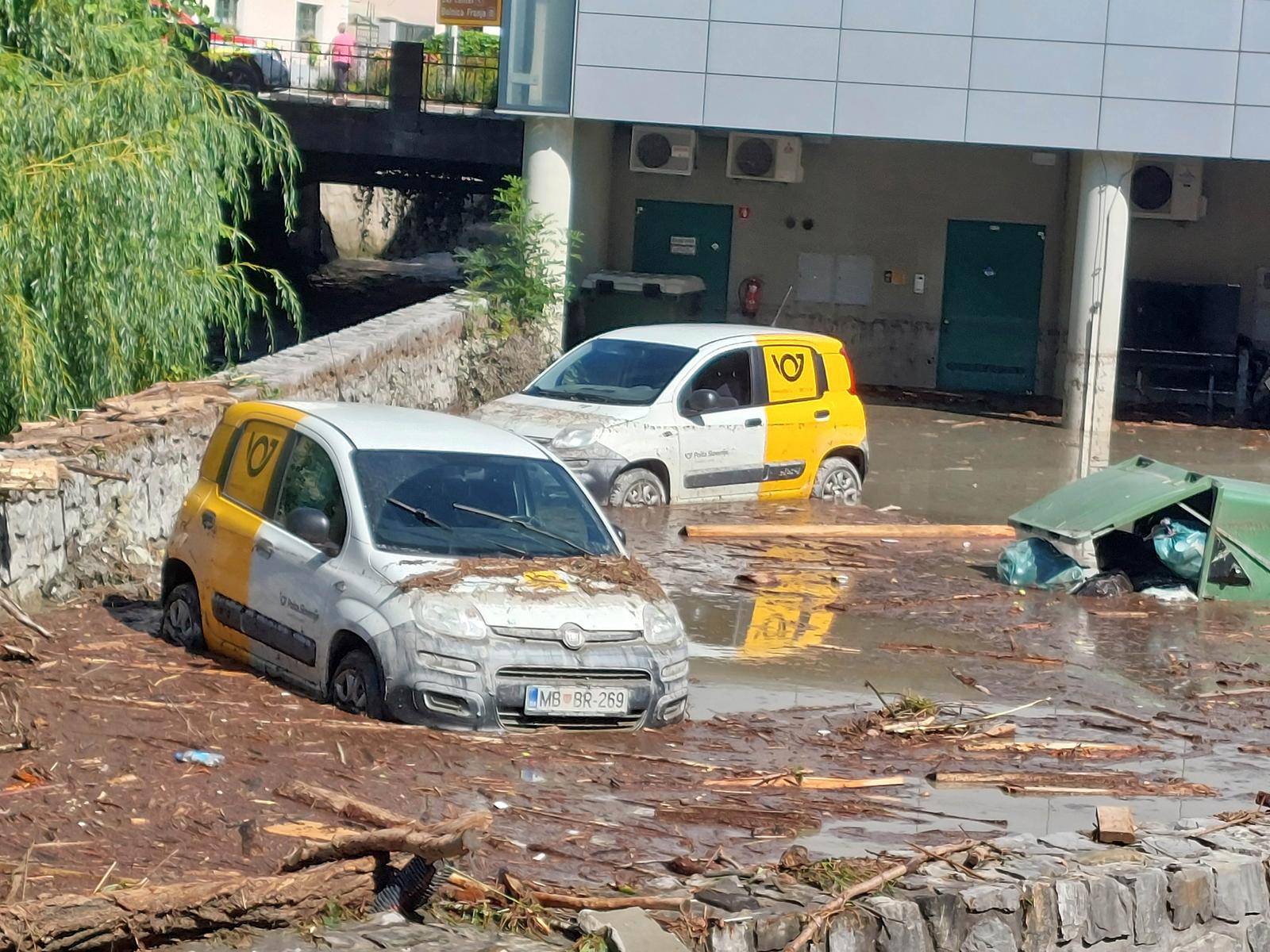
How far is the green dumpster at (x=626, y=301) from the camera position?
84.9 ft

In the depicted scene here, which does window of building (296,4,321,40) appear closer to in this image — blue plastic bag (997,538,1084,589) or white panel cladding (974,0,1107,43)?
white panel cladding (974,0,1107,43)

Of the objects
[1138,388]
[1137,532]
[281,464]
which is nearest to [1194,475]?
[1137,532]

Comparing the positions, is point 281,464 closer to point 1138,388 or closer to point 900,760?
point 900,760

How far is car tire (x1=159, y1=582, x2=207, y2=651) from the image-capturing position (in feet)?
33.1

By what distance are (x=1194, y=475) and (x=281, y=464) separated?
7.40 meters

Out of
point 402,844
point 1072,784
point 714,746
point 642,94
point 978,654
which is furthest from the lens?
point 642,94

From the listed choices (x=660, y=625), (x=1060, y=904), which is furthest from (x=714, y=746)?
(x=1060, y=904)

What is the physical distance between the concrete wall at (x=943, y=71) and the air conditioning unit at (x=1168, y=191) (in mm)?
4439

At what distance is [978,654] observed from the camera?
11773 millimetres

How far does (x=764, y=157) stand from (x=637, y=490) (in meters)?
12.8

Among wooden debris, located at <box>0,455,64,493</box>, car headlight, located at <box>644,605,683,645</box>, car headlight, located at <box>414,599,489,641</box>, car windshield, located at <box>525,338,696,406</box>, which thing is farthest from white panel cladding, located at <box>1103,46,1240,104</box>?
car headlight, located at <box>414,599,489,641</box>

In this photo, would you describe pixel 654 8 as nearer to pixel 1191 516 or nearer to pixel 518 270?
pixel 518 270

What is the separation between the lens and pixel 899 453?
21516 mm

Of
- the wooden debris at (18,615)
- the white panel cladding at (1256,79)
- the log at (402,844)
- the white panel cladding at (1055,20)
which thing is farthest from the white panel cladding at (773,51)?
the log at (402,844)
